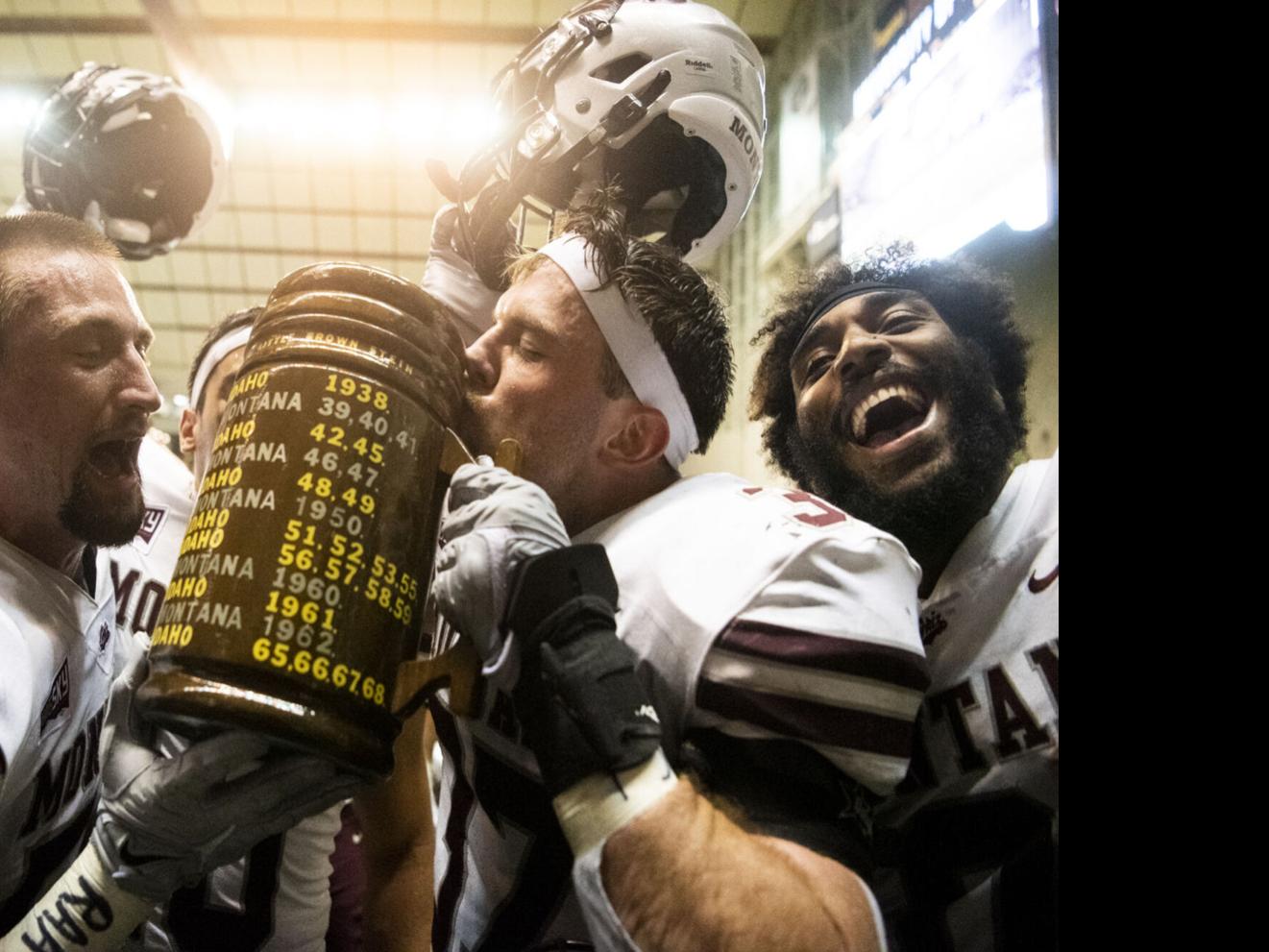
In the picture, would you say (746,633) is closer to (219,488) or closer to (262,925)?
(219,488)

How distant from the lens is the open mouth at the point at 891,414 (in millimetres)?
835

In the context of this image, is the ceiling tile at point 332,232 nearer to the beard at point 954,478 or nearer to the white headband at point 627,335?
the white headband at point 627,335

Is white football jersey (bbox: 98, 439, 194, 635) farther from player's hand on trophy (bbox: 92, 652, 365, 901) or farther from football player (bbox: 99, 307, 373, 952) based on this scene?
player's hand on trophy (bbox: 92, 652, 365, 901)

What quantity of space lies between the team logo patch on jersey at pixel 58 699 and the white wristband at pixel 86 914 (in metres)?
0.15

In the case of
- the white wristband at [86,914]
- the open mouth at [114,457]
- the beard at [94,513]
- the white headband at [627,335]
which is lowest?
the white wristband at [86,914]

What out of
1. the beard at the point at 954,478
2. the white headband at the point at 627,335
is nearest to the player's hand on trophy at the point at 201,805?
the white headband at the point at 627,335

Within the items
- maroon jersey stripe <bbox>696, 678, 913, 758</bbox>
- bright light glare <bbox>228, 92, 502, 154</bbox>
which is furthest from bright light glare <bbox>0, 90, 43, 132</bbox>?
maroon jersey stripe <bbox>696, 678, 913, 758</bbox>

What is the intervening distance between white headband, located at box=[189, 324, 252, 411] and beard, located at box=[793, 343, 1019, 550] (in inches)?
25.4

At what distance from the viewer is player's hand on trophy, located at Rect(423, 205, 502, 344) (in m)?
0.90

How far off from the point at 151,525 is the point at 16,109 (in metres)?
0.54

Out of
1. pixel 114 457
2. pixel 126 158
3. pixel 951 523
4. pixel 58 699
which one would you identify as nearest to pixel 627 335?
pixel 951 523

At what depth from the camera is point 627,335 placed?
715 millimetres
